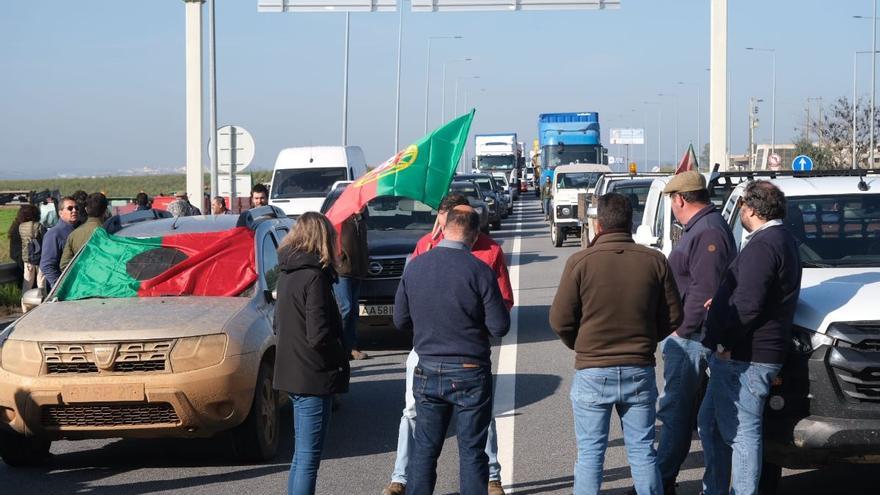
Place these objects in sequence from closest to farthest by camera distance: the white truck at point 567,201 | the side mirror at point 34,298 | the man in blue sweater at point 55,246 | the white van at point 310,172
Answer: the side mirror at point 34,298
the man in blue sweater at point 55,246
the white van at point 310,172
the white truck at point 567,201

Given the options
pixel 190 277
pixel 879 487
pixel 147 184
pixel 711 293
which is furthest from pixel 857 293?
pixel 147 184

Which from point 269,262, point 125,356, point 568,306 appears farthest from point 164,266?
point 568,306

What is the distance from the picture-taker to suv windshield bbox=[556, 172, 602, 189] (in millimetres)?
34688

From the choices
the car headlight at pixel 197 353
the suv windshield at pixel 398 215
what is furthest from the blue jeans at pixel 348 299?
the car headlight at pixel 197 353

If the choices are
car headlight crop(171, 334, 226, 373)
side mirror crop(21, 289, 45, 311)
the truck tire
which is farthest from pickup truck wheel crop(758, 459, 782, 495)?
the truck tire

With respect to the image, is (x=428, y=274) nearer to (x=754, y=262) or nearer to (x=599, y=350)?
(x=599, y=350)

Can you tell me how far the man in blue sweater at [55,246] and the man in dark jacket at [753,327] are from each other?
8.27 meters

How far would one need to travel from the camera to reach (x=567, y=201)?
107 ft

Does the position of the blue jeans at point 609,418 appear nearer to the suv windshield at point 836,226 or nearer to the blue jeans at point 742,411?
the blue jeans at point 742,411

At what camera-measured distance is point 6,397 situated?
8.41m

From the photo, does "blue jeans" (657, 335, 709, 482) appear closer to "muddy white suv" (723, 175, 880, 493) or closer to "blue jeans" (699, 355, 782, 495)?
Result: "blue jeans" (699, 355, 782, 495)

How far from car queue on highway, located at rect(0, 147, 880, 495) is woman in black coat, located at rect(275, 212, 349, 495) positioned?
0.14 metres

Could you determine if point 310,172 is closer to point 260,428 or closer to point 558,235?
point 558,235

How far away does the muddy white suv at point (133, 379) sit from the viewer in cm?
826
